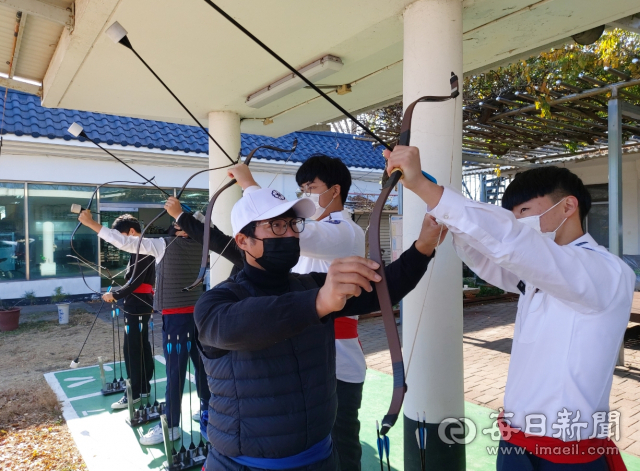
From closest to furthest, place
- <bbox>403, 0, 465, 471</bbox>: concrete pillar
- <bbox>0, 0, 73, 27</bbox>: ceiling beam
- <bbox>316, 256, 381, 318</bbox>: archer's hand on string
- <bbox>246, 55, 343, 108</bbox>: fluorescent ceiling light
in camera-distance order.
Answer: <bbox>316, 256, 381, 318</bbox>: archer's hand on string
<bbox>403, 0, 465, 471</bbox>: concrete pillar
<bbox>0, 0, 73, 27</bbox>: ceiling beam
<bbox>246, 55, 343, 108</bbox>: fluorescent ceiling light

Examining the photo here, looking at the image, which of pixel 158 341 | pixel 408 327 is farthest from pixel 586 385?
pixel 158 341

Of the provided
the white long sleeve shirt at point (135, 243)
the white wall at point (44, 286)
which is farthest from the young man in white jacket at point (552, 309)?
the white wall at point (44, 286)

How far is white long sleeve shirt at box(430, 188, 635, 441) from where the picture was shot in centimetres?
121

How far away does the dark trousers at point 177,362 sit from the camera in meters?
3.26

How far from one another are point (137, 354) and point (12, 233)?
5.80 metres

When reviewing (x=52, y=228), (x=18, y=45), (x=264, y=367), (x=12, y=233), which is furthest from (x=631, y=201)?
(x=12, y=233)

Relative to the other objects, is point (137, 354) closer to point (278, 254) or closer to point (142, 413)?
point (142, 413)

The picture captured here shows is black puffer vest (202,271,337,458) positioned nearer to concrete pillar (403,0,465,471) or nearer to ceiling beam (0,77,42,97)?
concrete pillar (403,0,465,471)

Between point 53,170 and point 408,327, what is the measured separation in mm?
8059

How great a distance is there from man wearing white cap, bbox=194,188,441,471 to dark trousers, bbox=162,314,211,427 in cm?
192

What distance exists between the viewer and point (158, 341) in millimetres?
6664

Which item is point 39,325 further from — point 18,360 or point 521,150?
point 521,150

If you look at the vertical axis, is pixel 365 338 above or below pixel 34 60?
below

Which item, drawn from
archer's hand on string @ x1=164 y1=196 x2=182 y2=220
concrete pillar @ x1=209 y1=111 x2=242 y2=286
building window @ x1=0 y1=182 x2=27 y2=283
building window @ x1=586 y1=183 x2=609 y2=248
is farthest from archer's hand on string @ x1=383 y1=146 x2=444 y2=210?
building window @ x1=586 y1=183 x2=609 y2=248
